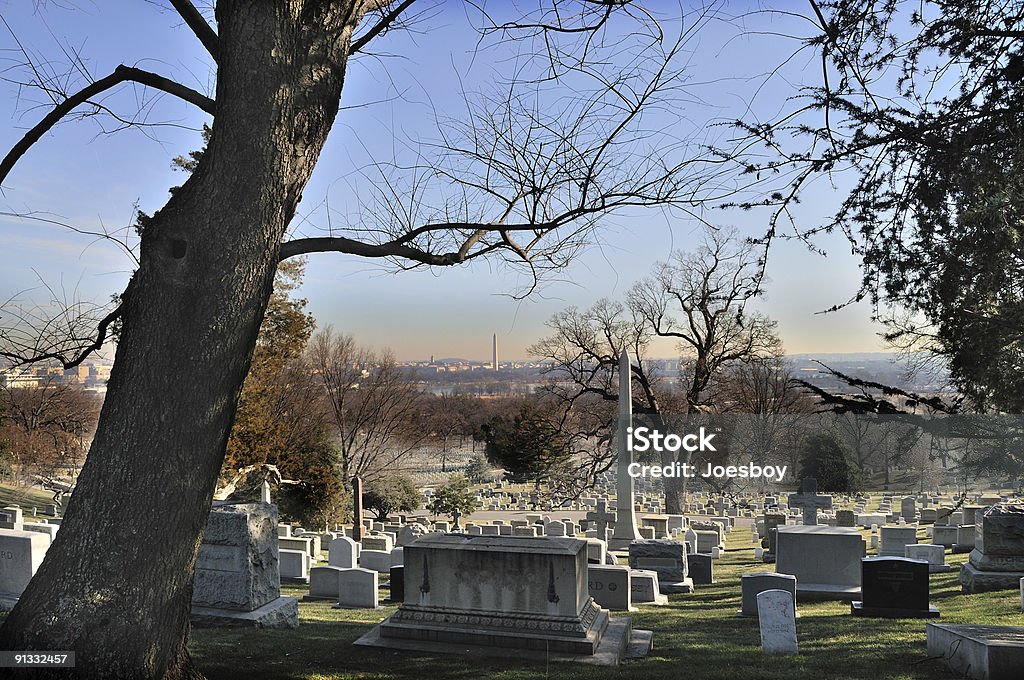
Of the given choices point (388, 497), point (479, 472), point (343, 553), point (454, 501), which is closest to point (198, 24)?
point (343, 553)

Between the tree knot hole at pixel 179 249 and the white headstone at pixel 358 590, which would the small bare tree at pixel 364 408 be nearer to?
the white headstone at pixel 358 590

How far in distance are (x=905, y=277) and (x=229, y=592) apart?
7.67 meters

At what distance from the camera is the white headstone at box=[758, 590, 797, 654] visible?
7785 mm

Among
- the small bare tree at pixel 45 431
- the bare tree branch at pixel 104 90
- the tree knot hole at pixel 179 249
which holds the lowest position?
the small bare tree at pixel 45 431

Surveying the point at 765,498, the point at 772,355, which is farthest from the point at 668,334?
the point at 765,498

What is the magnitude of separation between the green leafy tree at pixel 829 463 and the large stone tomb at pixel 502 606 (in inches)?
1019

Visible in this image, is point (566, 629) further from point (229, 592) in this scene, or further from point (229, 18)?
point (229, 18)

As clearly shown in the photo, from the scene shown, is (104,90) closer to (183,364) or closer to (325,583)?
(183,364)

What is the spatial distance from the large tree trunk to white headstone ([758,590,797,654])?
5897 mm

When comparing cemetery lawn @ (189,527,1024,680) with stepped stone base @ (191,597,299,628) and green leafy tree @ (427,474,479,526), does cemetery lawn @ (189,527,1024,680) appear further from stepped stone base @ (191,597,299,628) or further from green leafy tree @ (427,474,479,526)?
green leafy tree @ (427,474,479,526)

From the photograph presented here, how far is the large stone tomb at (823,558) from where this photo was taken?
12.3m

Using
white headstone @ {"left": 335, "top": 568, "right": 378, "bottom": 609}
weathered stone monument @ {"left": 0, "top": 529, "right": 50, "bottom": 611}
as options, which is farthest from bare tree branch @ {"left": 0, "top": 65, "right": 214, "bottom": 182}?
white headstone @ {"left": 335, "top": 568, "right": 378, "bottom": 609}

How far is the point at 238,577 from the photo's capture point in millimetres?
8773

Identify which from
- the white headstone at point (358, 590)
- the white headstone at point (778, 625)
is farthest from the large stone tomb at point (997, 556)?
the white headstone at point (358, 590)
